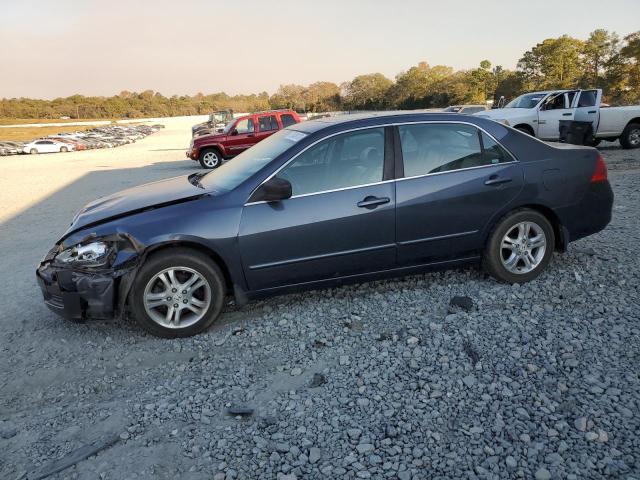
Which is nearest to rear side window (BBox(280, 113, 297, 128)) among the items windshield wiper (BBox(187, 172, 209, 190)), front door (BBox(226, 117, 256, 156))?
front door (BBox(226, 117, 256, 156))

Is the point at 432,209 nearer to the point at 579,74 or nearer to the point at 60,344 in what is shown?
the point at 60,344

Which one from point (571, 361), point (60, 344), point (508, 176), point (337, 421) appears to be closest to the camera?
point (337, 421)

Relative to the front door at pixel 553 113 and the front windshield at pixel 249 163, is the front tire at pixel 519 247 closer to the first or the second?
the front windshield at pixel 249 163

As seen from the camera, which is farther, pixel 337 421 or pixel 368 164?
pixel 368 164

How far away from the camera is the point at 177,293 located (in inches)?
146

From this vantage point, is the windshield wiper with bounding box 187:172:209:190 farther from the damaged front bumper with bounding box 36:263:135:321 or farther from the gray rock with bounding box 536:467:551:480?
the gray rock with bounding box 536:467:551:480

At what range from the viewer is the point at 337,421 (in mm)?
2686

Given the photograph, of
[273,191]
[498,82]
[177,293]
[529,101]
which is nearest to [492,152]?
[273,191]

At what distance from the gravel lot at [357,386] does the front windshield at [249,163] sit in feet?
3.80

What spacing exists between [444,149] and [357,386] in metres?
2.29

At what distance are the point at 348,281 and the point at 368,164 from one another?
103cm

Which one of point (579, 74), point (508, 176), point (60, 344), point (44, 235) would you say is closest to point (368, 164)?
point (508, 176)

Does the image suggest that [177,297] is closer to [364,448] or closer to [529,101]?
[364,448]

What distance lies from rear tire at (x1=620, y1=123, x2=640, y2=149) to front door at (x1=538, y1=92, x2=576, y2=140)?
1.73m
